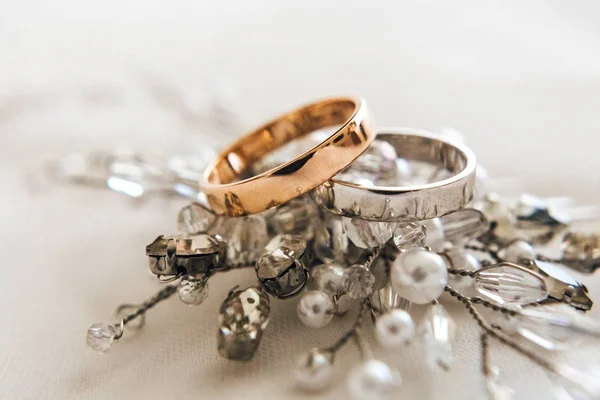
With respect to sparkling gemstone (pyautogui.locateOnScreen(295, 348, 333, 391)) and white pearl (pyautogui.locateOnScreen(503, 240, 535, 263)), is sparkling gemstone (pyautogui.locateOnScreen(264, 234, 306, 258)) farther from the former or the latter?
white pearl (pyautogui.locateOnScreen(503, 240, 535, 263))

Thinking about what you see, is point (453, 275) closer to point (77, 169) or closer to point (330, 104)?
point (330, 104)

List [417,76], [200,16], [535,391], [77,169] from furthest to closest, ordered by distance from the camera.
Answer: [200,16]
[417,76]
[77,169]
[535,391]

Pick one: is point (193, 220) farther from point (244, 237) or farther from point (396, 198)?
point (396, 198)

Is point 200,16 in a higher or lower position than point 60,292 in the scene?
higher

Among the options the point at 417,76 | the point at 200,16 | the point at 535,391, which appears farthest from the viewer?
the point at 200,16

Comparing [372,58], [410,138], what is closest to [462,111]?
[372,58]

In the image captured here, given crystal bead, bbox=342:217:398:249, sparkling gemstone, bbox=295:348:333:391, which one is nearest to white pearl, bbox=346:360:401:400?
sparkling gemstone, bbox=295:348:333:391

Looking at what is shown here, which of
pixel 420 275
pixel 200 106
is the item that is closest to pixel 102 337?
pixel 420 275
